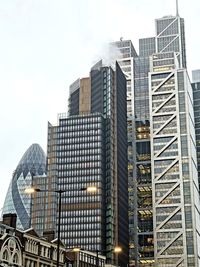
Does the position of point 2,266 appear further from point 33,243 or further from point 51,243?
point 51,243

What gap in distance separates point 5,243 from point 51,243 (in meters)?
16.3

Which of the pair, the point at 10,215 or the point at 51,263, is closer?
the point at 10,215

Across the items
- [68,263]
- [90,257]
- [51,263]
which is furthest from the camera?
[90,257]

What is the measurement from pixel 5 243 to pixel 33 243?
936 cm

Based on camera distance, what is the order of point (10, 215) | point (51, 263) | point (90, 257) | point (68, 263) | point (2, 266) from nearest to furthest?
point (2, 266) < point (10, 215) < point (51, 263) < point (68, 263) < point (90, 257)

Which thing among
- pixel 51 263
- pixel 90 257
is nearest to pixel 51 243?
pixel 51 263

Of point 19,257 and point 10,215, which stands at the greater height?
point 10,215

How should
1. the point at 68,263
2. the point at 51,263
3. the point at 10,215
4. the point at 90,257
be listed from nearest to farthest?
the point at 10,215
the point at 51,263
the point at 68,263
the point at 90,257

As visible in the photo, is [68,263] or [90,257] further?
[90,257]

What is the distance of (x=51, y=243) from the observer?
107 m

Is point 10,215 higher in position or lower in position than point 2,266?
higher

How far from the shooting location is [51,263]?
4190 inches

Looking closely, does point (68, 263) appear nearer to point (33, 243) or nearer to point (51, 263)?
point (51, 263)

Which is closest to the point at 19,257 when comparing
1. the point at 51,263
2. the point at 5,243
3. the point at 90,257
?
the point at 5,243
